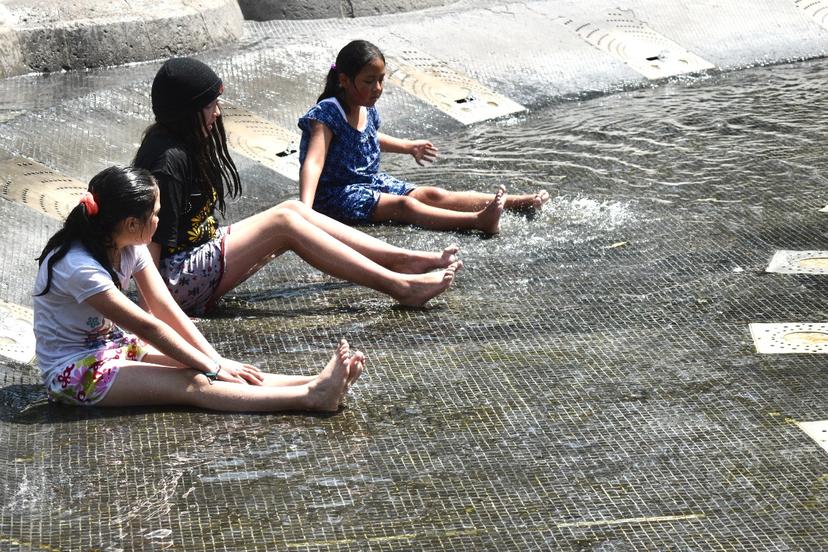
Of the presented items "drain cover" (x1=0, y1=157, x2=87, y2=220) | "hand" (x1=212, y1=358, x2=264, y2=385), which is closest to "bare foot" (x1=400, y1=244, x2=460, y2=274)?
"hand" (x1=212, y1=358, x2=264, y2=385)

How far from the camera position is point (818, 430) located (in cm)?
363

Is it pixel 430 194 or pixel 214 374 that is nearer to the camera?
pixel 214 374

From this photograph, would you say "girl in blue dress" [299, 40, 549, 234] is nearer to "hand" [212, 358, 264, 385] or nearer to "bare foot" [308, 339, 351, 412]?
"hand" [212, 358, 264, 385]

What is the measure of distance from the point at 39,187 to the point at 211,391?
2.76 metres

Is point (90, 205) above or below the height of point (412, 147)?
above

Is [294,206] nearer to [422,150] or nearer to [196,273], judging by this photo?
[196,273]

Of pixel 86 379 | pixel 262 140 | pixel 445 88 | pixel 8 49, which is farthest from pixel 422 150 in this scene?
pixel 8 49

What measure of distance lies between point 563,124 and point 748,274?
113 inches

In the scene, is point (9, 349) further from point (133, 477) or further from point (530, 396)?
point (530, 396)

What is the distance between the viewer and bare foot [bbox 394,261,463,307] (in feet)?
15.4

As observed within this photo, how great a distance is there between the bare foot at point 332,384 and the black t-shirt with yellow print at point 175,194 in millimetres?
1060

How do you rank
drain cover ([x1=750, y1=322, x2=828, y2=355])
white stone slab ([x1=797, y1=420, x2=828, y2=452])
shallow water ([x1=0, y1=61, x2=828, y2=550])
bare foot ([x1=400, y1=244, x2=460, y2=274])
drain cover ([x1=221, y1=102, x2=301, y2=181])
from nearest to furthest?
shallow water ([x1=0, y1=61, x2=828, y2=550]), white stone slab ([x1=797, y1=420, x2=828, y2=452]), drain cover ([x1=750, y1=322, x2=828, y2=355]), bare foot ([x1=400, y1=244, x2=460, y2=274]), drain cover ([x1=221, y1=102, x2=301, y2=181])

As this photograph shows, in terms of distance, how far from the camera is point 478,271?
5234mm

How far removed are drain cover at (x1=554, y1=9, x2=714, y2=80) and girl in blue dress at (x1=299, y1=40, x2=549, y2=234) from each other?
3.32 meters
